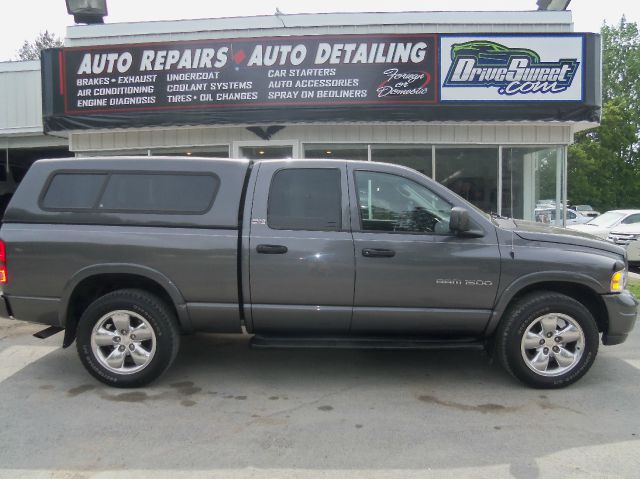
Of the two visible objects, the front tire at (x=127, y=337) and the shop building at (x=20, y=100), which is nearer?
the front tire at (x=127, y=337)

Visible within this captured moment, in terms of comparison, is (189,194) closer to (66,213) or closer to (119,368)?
(66,213)

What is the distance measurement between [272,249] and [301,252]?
0.79 ft

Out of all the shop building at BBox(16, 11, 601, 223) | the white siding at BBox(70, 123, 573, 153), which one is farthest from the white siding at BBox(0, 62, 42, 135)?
the white siding at BBox(70, 123, 573, 153)

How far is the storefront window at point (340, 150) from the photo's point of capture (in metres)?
10.5

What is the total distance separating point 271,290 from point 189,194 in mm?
1096

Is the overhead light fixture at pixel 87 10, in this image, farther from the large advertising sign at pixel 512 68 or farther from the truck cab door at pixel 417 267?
the truck cab door at pixel 417 267

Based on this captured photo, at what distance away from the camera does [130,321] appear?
14.9ft

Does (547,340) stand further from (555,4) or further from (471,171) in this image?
(555,4)

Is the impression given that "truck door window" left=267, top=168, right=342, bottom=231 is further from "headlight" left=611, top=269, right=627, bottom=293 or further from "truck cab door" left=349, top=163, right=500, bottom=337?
"headlight" left=611, top=269, right=627, bottom=293

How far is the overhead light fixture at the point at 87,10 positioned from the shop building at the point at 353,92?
99 cm

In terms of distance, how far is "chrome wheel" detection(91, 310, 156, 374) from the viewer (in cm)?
449


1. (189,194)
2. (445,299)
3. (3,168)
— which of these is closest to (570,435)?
(445,299)

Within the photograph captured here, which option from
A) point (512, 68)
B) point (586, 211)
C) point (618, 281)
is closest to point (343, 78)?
point (512, 68)

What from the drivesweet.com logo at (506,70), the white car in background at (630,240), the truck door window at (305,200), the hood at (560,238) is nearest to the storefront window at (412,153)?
the drivesweet.com logo at (506,70)
